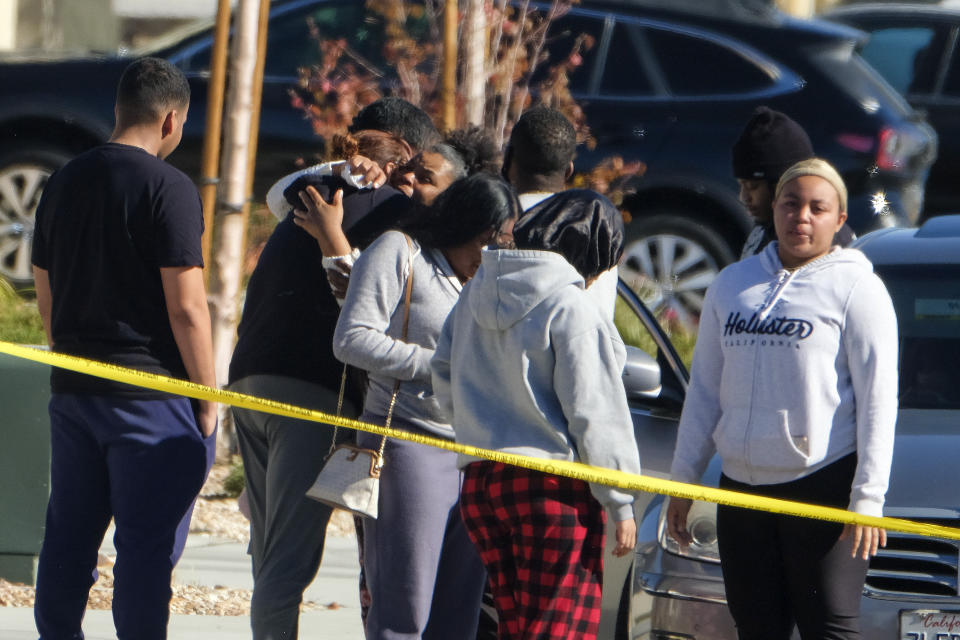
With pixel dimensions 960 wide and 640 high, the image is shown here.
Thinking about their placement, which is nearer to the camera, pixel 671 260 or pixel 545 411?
pixel 545 411

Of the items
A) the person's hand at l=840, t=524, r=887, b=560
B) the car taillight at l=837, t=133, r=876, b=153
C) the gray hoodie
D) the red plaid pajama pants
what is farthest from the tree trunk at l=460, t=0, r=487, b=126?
the person's hand at l=840, t=524, r=887, b=560

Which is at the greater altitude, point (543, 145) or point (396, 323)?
point (543, 145)

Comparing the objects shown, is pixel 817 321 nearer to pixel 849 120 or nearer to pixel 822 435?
pixel 822 435

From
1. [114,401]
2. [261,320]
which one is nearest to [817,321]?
[261,320]

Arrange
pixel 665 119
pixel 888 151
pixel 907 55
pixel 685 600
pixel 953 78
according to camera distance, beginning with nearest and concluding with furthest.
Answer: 1. pixel 685 600
2. pixel 888 151
3. pixel 665 119
4. pixel 953 78
5. pixel 907 55

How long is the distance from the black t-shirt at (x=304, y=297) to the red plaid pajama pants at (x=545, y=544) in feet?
2.38

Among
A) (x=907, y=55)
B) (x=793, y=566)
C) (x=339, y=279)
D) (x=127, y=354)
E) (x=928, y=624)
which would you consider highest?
(x=907, y=55)

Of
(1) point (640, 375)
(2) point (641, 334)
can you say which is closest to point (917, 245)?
(1) point (640, 375)

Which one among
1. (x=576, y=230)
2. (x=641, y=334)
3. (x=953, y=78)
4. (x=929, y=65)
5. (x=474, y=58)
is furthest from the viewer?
(x=929, y=65)

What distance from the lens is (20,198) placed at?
9.73m

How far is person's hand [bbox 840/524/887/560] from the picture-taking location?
371 centimetres

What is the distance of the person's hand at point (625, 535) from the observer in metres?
3.80

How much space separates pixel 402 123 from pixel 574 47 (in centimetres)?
529

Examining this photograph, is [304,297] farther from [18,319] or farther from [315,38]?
[315,38]
